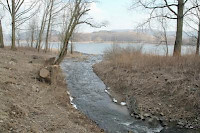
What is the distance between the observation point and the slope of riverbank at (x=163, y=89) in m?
7.29

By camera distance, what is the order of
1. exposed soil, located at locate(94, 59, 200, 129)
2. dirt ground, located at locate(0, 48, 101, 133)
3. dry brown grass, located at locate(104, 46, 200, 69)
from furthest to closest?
dry brown grass, located at locate(104, 46, 200, 69) < exposed soil, located at locate(94, 59, 200, 129) < dirt ground, located at locate(0, 48, 101, 133)

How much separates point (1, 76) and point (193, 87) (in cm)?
821

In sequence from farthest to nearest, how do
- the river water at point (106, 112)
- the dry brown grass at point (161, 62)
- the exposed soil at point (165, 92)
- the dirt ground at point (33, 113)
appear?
the dry brown grass at point (161, 62), the exposed soil at point (165, 92), the river water at point (106, 112), the dirt ground at point (33, 113)

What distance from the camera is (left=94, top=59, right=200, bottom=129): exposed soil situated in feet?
23.7

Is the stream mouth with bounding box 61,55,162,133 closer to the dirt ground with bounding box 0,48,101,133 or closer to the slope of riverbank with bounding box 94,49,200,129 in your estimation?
the slope of riverbank with bounding box 94,49,200,129

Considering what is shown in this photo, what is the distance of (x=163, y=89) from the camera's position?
8906mm

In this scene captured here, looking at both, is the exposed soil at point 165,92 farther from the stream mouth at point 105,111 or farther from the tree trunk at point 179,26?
the tree trunk at point 179,26

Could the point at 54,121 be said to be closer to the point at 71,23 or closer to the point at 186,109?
the point at 186,109

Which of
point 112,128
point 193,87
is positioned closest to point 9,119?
point 112,128

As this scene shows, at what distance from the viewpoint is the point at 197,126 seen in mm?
6531

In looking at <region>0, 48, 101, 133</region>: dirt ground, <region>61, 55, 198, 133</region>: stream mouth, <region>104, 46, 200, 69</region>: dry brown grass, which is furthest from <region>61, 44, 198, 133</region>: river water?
<region>104, 46, 200, 69</region>: dry brown grass

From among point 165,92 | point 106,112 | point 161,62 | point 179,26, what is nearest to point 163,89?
point 165,92

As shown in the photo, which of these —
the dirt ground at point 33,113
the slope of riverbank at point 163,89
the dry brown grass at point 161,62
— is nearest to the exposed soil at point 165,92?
the slope of riverbank at point 163,89

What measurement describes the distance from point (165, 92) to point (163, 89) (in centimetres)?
24
